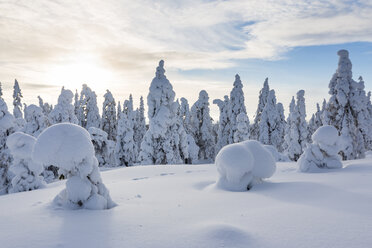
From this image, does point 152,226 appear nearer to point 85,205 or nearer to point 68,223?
point 68,223

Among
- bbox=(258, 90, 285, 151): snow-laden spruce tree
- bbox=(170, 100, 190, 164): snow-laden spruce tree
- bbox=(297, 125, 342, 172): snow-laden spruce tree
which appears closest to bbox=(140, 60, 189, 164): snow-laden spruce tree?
bbox=(170, 100, 190, 164): snow-laden spruce tree

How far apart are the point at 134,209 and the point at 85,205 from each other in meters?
1.12

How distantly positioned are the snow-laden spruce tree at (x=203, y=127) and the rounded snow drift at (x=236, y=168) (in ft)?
112

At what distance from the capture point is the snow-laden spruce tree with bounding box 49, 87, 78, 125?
30323mm

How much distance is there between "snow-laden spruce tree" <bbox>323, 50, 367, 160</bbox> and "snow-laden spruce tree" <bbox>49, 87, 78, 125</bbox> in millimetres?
27017

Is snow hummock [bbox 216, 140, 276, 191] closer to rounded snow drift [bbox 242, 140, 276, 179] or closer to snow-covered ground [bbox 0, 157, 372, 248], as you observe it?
rounded snow drift [bbox 242, 140, 276, 179]

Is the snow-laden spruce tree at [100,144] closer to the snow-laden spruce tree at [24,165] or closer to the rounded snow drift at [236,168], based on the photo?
the snow-laden spruce tree at [24,165]

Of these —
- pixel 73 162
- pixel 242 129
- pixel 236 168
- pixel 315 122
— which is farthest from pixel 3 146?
pixel 315 122

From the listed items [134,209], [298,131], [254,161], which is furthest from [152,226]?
[298,131]

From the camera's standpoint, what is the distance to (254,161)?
8.25 meters

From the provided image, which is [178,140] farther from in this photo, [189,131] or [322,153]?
[189,131]

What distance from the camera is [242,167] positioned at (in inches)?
312

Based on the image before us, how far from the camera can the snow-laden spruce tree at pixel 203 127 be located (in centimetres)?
4216

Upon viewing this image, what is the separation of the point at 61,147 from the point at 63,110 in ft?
90.1
